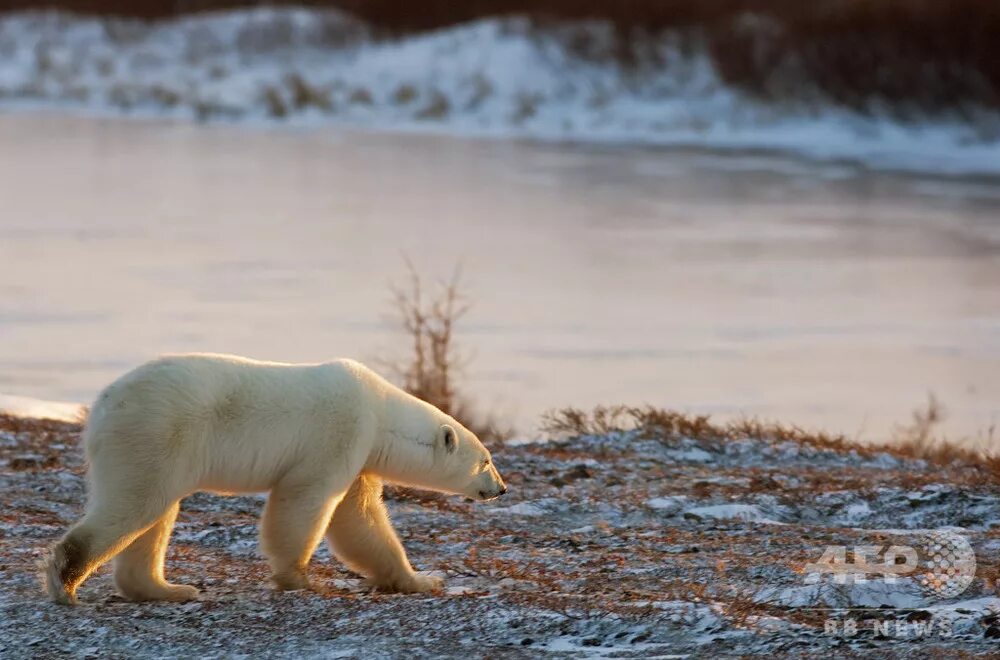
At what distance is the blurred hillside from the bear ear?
1658 centimetres

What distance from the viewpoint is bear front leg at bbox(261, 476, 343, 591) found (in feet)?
13.9

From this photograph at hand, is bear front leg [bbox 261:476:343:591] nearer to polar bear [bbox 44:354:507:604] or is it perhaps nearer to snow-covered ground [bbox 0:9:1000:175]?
polar bear [bbox 44:354:507:604]

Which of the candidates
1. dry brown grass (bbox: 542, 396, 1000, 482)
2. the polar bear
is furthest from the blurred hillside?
the polar bear

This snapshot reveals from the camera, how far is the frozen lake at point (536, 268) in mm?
9477

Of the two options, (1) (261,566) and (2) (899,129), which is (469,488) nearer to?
(1) (261,566)

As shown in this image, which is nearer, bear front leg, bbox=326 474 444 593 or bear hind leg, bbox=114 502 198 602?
bear hind leg, bbox=114 502 198 602

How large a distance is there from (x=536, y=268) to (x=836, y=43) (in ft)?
35.8

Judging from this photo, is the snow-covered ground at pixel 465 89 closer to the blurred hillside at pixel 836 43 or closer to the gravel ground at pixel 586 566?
the blurred hillside at pixel 836 43

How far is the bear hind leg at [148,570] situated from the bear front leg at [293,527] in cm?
25

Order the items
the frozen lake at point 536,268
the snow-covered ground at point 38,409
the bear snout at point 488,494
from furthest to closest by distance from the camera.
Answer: the frozen lake at point 536,268 → the snow-covered ground at point 38,409 → the bear snout at point 488,494

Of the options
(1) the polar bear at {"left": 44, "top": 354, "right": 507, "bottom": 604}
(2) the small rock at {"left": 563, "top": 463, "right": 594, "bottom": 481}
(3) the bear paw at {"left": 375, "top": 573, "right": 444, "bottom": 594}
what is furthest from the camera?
(2) the small rock at {"left": 563, "top": 463, "right": 594, "bottom": 481}

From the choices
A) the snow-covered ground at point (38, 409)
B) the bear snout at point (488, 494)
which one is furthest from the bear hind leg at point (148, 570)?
the snow-covered ground at point (38, 409)

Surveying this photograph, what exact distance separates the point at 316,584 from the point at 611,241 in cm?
943

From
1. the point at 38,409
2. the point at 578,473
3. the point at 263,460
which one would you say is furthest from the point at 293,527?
the point at 38,409
